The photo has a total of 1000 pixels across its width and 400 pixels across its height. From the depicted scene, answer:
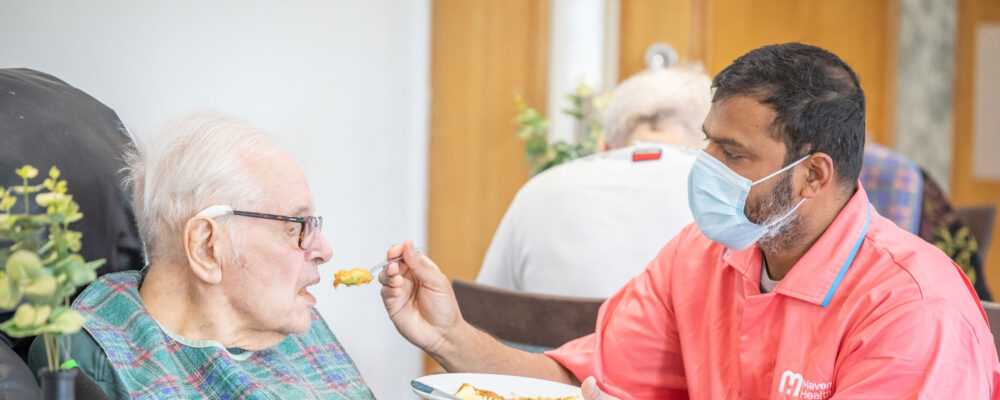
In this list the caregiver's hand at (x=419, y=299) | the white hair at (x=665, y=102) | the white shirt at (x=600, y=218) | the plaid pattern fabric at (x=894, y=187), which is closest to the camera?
the caregiver's hand at (x=419, y=299)

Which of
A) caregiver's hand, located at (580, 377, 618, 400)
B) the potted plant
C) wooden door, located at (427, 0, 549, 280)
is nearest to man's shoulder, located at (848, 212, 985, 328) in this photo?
caregiver's hand, located at (580, 377, 618, 400)

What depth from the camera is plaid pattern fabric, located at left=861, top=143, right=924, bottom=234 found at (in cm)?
293

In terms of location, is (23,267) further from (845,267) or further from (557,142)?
(557,142)

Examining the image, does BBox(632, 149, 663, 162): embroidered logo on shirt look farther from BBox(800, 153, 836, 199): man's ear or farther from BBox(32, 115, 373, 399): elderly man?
BBox(32, 115, 373, 399): elderly man

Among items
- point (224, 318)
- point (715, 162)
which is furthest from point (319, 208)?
point (715, 162)

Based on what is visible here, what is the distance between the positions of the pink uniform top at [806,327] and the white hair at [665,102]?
849mm

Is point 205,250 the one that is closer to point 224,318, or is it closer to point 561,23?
Result: point 224,318

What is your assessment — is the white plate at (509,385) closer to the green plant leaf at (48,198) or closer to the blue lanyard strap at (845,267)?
the blue lanyard strap at (845,267)

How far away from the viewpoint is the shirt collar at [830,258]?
4.74ft

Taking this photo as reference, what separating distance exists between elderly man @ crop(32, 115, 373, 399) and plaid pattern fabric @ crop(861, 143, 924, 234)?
2.04m

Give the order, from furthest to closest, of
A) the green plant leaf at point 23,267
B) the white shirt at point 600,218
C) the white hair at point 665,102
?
the white hair at point 665,102 → the white shirt at point 600,218 → the green plant leaf at point 23,267

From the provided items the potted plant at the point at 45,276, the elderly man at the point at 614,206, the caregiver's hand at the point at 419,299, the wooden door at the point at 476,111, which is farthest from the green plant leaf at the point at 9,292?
the wooden door at the point at 476,111

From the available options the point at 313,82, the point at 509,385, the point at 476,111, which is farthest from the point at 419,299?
the point at 476,111

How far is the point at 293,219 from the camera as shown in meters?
1.49
